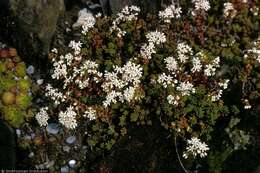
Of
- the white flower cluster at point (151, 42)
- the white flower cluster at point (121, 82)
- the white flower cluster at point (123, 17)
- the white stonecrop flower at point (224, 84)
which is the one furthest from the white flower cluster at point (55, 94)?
the white stonecrop flower at point (224, 84)

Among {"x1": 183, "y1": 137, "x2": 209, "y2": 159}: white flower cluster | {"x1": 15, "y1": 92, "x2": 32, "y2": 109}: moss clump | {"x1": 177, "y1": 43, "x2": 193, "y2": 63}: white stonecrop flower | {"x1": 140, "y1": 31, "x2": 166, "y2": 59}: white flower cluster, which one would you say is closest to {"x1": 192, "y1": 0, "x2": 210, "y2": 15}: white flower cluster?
{"x1": 177, "y1": 43, "x2": 193, "y2": 63}: white stonecrop flower

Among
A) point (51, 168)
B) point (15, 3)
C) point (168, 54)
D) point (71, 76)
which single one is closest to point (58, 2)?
point (15, 3)

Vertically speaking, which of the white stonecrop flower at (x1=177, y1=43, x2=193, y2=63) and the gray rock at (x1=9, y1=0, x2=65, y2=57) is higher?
the gray rock at (x1=9, y1=0, x2=65, y2=57)

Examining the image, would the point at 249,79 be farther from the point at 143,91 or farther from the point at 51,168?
the point at 51,168

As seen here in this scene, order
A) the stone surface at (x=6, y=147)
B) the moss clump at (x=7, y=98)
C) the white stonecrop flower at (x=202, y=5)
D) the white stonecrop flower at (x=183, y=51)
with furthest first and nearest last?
1. the white stonecrop flower at (x=202, y=5)
2. the white stonecrop flower at (x=183, y=51)
3. the moss clump at (x=7, y=98)
4. the stone surface at (x=6, y=147)

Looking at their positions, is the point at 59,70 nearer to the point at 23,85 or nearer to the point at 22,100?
the point at 23,85

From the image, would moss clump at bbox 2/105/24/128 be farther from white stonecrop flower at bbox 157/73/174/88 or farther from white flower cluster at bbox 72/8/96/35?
white stonecrop flower at bbox 157/73/174/88

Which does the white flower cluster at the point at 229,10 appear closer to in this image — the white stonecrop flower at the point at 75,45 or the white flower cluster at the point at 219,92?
the white flower cluster at the point at 219,92
